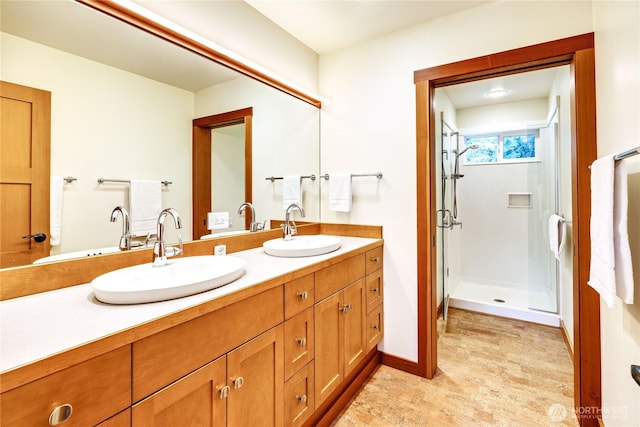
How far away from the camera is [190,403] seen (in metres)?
0.86

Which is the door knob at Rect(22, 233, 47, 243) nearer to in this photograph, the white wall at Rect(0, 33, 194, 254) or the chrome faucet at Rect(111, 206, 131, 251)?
the white wall at Rect(0, 33, 194, 254)

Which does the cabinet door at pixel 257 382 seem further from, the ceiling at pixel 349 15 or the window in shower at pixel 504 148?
the window in shower at pixel 504 148

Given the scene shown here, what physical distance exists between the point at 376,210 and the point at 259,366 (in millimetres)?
1376

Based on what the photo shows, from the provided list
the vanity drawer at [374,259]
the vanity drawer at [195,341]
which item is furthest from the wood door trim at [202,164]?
the vanity drawer at [374,259]

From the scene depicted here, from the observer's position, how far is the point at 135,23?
4.10ft

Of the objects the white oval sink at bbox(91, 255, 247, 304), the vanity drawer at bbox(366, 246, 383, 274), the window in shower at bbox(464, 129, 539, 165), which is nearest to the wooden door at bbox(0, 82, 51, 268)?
the white oval sink at bbox(91, 255, 247, 304)

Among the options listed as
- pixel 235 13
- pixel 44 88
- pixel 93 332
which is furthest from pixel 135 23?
pixel 93 332

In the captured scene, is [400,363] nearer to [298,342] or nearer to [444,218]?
[298,342]

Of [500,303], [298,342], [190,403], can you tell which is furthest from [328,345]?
[500,303]

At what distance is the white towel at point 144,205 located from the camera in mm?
1275

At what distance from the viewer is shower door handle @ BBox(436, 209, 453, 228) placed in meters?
2.74

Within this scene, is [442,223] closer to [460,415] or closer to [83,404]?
[460,415]

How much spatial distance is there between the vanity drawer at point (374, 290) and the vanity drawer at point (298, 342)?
0.65 meters

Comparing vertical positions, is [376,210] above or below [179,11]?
below
